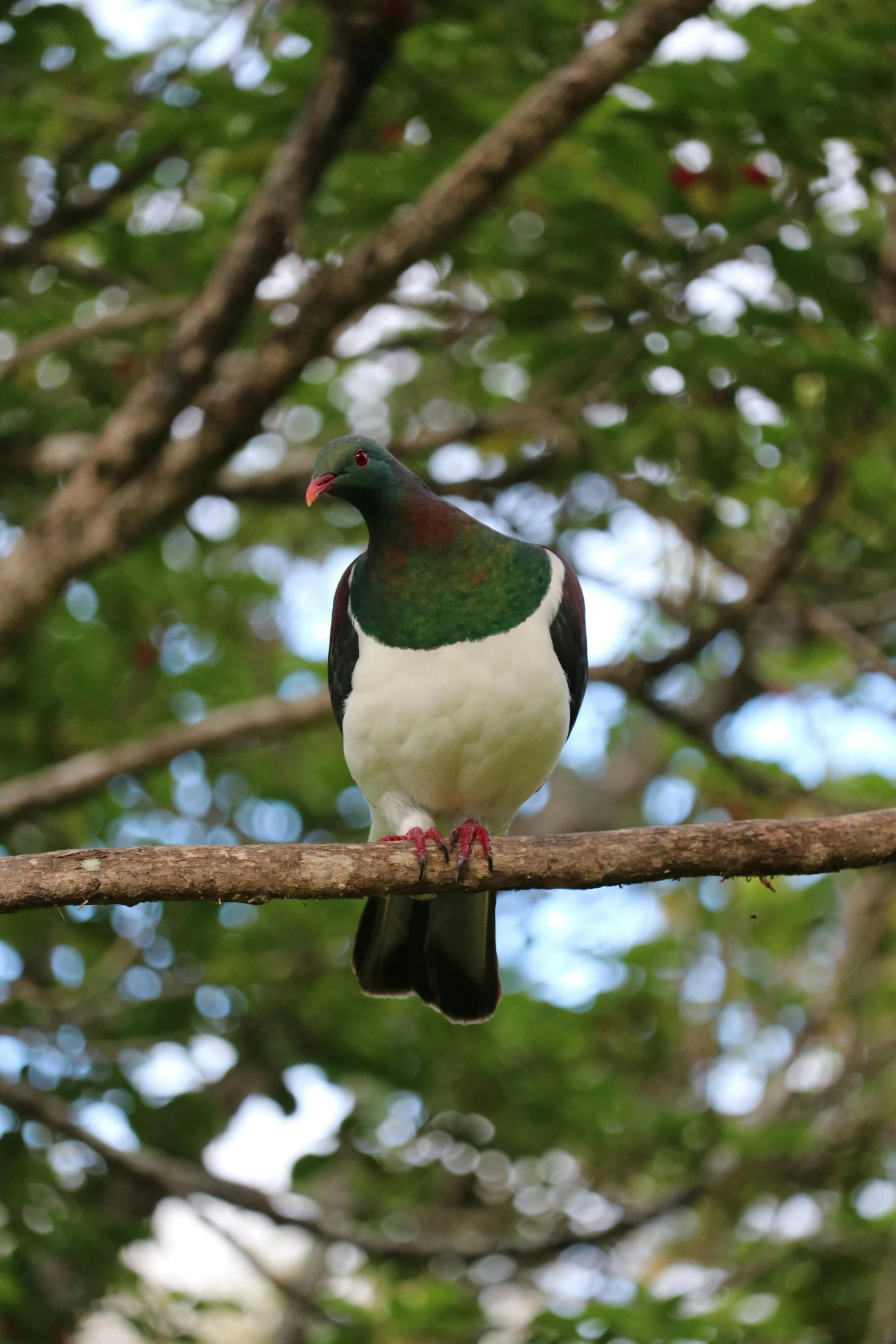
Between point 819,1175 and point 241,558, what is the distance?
4076 mm

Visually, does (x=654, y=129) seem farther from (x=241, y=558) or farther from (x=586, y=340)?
(x=241, y=558)

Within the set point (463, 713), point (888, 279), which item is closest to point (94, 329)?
point (463, 713)

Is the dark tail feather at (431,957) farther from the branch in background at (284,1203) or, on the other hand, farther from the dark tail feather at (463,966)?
the branch in background at (284,1203)

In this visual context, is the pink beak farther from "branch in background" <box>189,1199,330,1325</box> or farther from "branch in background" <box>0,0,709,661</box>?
"branch in background" <box>189,1199,330,1325</box>

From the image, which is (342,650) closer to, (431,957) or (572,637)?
(572,637)

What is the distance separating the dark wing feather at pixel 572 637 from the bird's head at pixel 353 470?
0.51 m

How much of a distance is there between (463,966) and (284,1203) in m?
1.71

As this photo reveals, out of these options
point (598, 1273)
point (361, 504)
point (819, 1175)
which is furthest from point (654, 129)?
point (598, 1273)

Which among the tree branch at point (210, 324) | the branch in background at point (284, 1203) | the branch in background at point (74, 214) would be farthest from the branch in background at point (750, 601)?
the branch in background at point (74, 214)

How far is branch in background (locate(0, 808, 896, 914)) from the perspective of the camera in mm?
2582

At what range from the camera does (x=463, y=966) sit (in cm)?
367

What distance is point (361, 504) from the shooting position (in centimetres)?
361

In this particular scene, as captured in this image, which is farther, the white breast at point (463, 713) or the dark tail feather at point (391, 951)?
the dark tail feather at point (391, 951)

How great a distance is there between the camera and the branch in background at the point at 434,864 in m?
2.58
